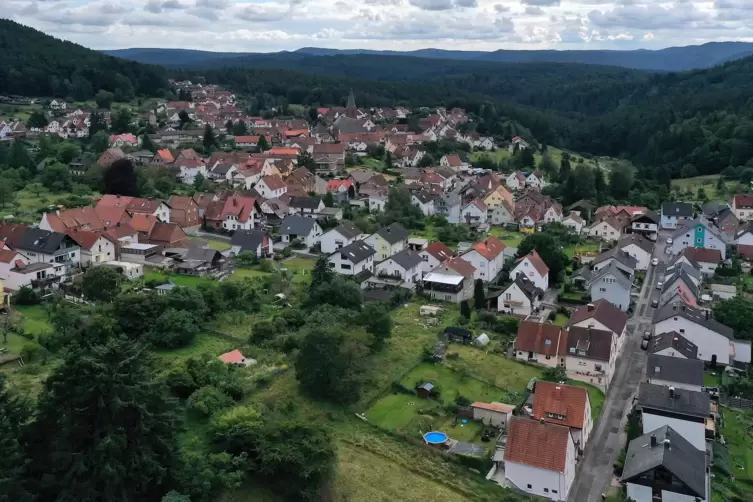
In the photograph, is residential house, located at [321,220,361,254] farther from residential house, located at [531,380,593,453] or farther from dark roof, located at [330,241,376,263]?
residential house, located at [531,380,593,453]

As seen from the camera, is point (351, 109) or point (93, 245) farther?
point (351, 109)

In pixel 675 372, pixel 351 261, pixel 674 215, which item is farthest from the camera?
pixel 674 215

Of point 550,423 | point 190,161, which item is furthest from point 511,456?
point 190,161

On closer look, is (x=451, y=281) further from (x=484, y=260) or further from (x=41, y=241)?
(x=41, y=241)

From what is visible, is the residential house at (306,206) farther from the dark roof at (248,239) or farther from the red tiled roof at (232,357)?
the red tiled roof at (232,357)

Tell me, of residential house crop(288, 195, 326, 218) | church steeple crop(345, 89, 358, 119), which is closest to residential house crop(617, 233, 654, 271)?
residential house crop(288, 195, 326, 218)

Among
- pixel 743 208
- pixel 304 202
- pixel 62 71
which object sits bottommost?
pixel 743 208

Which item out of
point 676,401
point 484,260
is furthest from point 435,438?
point 484,260
